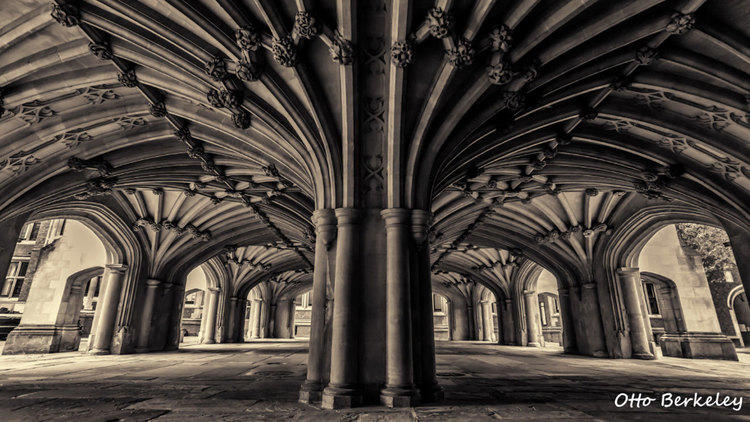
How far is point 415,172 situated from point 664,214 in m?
11.5

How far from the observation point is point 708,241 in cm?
1789

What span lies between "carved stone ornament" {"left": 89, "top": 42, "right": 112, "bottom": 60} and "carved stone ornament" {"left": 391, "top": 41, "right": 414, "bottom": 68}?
4737mm

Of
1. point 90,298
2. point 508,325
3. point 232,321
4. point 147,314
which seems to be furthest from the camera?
point 90,298

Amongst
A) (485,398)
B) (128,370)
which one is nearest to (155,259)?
(128,370)

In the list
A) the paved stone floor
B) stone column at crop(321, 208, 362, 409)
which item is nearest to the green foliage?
the paved stone floor

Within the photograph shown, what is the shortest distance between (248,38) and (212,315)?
76.5ft

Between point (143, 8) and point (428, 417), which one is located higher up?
point (143, 8)

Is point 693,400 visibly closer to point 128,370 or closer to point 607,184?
point 607,184

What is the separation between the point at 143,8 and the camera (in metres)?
5.55

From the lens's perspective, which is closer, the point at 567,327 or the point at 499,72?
the point at 499,72

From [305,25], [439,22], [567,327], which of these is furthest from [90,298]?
[439,22]

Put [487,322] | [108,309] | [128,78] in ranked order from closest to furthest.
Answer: [128,78] → [108,309] → [487,322]

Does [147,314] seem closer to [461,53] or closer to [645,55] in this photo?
[461,53]

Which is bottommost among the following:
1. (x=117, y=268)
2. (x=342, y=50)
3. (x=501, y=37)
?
(x=117, y=268)
